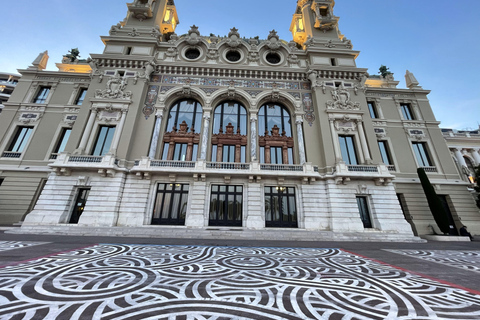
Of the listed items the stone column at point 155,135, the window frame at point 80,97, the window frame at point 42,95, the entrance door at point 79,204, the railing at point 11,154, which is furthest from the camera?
the window frame at point 80,97

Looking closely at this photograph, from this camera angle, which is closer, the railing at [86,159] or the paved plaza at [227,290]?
the paved plaza at [227,290]

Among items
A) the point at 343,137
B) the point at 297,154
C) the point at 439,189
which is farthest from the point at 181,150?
the point at 439,189

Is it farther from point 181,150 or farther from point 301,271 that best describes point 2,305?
point 181,150

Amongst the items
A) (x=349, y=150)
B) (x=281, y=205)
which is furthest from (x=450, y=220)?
(x=281, y=205)

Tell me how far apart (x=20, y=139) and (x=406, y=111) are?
1797 inches

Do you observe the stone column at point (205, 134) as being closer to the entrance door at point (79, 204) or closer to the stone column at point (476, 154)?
the entrance door at point (79, 204)

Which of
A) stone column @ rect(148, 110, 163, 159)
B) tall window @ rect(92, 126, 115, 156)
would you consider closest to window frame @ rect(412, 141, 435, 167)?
stone column @ rect(148, 110, 163, 159)

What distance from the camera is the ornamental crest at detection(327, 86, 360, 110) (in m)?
20.5

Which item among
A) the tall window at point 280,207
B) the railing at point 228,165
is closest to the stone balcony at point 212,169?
the railing at point 228,165

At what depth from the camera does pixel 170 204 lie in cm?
1736

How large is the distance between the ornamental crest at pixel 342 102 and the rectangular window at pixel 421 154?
9.18m

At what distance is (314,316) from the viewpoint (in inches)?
106

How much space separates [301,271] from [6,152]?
2994cm

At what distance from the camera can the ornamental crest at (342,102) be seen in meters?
20.5
